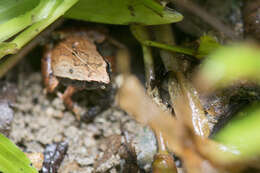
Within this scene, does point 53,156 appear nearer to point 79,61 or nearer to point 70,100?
point 70,100

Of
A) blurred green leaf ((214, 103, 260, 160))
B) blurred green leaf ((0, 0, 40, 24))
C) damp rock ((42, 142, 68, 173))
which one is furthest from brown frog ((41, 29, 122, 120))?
blurred green leaf ((214, 103, 260, 160))

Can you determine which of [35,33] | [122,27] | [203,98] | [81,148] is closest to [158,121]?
[203,98]

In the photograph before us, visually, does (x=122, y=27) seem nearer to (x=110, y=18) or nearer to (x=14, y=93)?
(x=110, y=18)

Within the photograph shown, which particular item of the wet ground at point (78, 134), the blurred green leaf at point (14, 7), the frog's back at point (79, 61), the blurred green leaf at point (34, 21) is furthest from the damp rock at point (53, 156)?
the blurred green leaf at point (14, 7)

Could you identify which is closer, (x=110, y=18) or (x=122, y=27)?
(x=110, y=18)

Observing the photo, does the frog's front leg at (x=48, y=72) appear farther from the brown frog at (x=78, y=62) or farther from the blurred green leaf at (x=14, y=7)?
the blurred green leaf at (x=14, y=7)

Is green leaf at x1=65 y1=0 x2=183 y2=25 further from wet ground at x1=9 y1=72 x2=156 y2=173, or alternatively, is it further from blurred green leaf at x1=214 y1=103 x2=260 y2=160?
blurred green leaf at x1=214 y1=103 x2=260 y2=160

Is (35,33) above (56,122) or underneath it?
above

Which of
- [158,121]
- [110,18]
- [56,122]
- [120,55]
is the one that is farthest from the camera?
[120,55]
